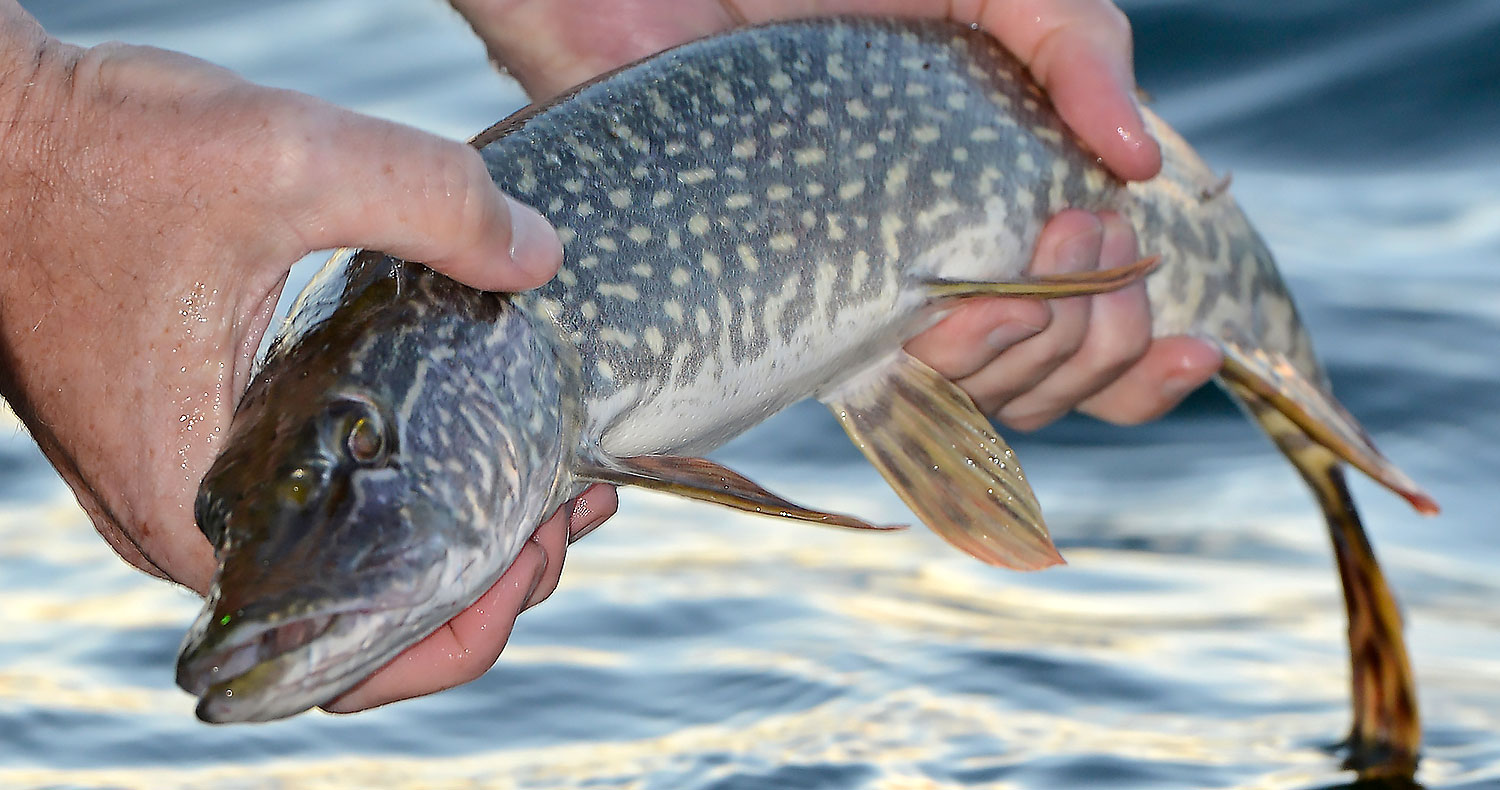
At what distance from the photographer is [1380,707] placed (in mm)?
3375

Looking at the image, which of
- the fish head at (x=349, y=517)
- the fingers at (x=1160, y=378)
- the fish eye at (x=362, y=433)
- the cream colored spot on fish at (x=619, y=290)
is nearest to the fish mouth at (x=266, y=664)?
the fish head at (x=349, y=517)

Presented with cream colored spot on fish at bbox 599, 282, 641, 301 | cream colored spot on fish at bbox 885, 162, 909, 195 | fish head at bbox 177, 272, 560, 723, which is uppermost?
cream colored spot on fish at bbox 885, 162, 909, 195

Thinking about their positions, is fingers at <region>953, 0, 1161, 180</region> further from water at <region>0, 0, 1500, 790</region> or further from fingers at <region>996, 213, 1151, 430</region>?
water at <region>0, 0, 1500, 790</region>

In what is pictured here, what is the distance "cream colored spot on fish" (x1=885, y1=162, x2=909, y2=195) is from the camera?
281 centimetres

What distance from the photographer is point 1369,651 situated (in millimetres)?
3387

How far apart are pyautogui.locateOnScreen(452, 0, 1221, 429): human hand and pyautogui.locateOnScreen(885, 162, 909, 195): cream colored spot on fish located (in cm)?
33

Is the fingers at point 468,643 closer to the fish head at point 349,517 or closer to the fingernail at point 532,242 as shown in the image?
the fish head at point 349,517

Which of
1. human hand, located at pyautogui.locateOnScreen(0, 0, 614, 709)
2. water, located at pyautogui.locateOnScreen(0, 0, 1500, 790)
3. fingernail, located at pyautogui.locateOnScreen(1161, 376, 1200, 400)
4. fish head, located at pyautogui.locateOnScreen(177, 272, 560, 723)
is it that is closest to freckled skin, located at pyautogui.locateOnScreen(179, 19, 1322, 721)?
fish head, located at pyautogui.locateOnScreen(177, 272, 560, 723)

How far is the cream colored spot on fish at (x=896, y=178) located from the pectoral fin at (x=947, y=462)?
1.20 ft

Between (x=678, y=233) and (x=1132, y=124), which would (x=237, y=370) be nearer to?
(x=678, y=233)

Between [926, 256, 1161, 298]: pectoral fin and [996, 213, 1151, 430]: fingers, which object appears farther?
[996, 213, 1151, 430]: fingers

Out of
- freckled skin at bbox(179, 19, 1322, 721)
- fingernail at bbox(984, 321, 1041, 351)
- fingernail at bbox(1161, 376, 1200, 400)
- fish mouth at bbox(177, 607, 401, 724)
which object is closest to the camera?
fish mouth at bbox(177, 607, 401, 724)

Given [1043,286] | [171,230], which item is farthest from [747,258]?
[171,230]

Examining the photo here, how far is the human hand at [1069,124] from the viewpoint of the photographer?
3.14 metres
